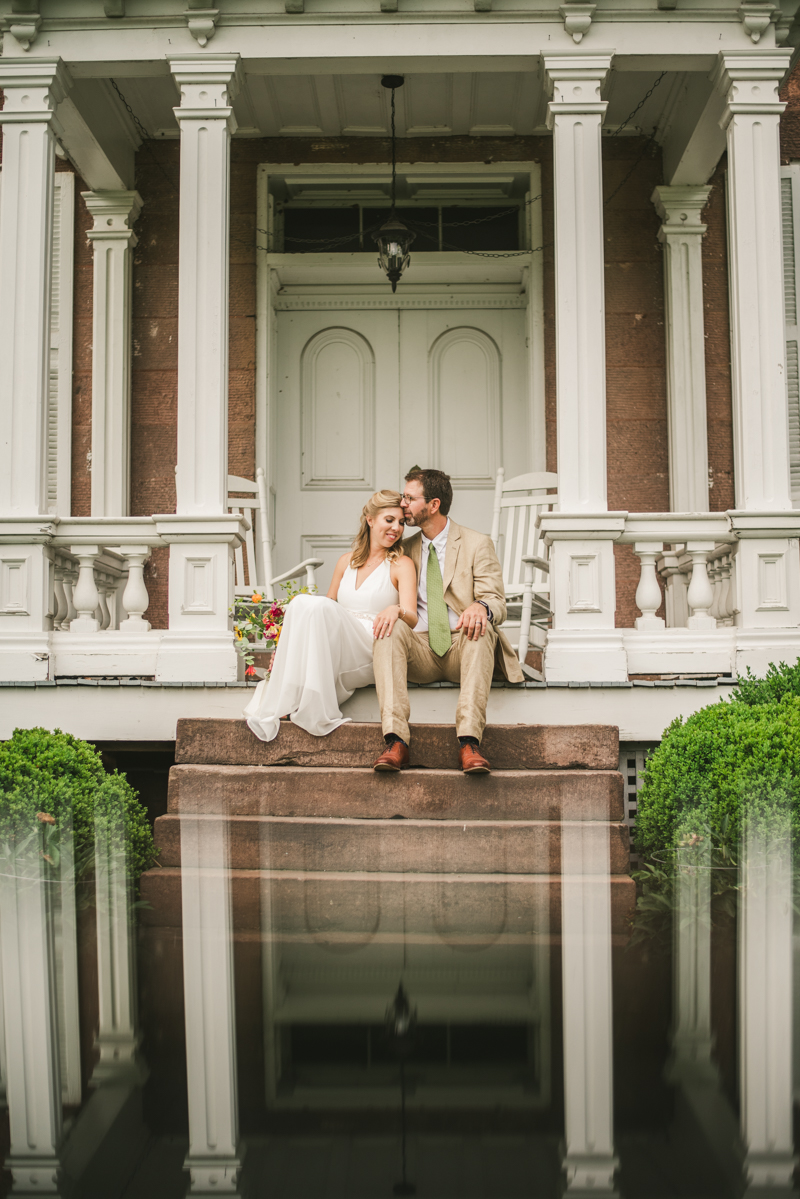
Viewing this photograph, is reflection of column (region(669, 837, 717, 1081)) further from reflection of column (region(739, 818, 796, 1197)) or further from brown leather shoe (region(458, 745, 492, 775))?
brown leather shoe (region(458, 745, 492, 775))

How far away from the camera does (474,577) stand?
442 centimetres

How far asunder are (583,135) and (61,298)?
3.83m

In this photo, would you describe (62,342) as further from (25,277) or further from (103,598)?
(103,598)

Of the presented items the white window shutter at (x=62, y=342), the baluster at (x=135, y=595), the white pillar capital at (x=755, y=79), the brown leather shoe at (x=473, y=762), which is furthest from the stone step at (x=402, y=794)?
the white window shutter at (x=62, y=342)

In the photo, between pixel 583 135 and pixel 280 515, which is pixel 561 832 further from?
pixel 280 515

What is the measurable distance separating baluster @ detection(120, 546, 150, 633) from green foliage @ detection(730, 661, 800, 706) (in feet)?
9.43

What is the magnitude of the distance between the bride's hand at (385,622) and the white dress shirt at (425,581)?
0.26m

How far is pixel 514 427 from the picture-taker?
713cm

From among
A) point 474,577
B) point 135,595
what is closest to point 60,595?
point 135,595

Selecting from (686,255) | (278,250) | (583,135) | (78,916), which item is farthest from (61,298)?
(78,916)

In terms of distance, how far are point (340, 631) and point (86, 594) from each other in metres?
1.64

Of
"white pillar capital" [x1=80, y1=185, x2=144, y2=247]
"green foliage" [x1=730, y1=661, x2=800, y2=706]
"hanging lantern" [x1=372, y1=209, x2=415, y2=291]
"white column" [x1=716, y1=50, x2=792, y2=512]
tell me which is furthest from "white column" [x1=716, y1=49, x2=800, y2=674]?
"white pillar capital" [x1=80, y1=185, x2=144, y2=247]

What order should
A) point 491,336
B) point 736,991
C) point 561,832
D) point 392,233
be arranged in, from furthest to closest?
point 491,336 < point 392,233 < point 561,832 < point 736,991

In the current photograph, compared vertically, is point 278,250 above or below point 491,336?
above
